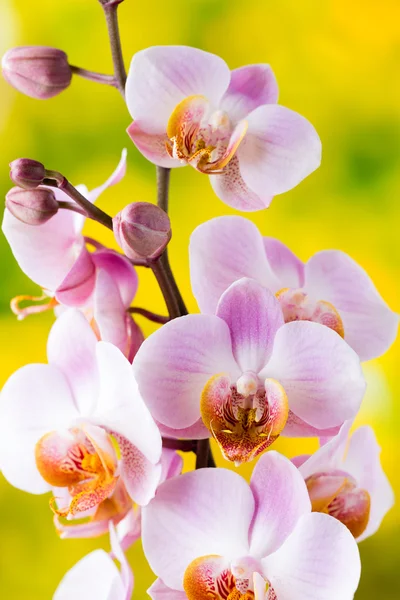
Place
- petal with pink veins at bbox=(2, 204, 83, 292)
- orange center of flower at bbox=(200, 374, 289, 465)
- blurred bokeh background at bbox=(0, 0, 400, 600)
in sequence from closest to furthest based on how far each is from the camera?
orange center of flower at bbox=(200, 374, 289, 465)
petal with pink veins at bbox=(2, 204, 83, 292)
blurred bokeh background at bbox=(0, 0, 400, 600)

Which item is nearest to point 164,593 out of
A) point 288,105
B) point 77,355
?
point 77,355

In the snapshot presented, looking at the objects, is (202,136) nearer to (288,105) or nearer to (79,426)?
(79,426)

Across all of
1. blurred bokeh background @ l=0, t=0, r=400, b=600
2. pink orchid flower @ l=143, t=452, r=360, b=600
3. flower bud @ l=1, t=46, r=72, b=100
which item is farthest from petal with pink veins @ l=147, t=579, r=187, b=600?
blurred bokeh background @ l=0, t=0, r=400, b=600

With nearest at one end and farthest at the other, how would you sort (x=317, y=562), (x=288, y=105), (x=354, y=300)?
(x=317, y=562), (x=354, y=300), (x=288, y=105)

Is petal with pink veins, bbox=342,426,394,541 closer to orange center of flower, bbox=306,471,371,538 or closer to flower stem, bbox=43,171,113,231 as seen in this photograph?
orange center of flower, bbox=306,471,371,538

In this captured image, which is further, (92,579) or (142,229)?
(92,579)

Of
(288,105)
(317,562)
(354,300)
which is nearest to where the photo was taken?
(317,562)
